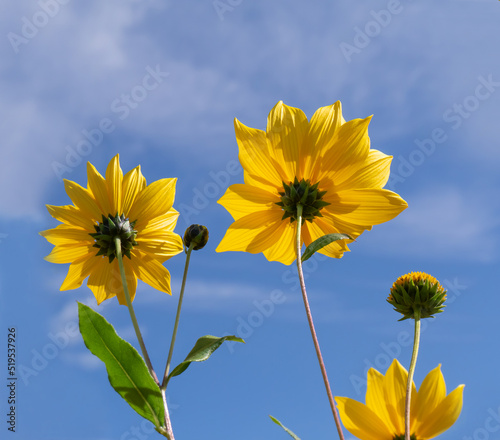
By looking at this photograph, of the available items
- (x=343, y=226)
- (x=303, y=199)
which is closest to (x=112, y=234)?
(x=303, y=199)

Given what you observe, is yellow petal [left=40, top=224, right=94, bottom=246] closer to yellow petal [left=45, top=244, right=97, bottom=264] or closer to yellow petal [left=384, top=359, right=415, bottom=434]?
yellow petal [left=45, top=244, right=97, bottom=264]

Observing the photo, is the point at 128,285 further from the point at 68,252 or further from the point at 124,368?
the point at 124,368

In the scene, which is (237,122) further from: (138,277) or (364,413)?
(364,413)

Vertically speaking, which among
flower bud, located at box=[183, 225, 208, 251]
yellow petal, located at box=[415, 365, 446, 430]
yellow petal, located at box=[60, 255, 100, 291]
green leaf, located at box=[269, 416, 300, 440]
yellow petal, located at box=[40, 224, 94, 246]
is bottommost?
green leaf, located at box=[269, 416, 300, 440]

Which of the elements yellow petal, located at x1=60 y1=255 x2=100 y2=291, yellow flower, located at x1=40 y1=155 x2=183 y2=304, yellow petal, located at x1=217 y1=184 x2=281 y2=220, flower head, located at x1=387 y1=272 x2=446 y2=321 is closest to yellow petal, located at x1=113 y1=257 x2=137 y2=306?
yellow flower, located at x1=40 y1=155 x2=183 y2=304

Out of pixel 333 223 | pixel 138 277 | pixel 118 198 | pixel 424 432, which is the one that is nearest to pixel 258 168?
pixel 333 223
